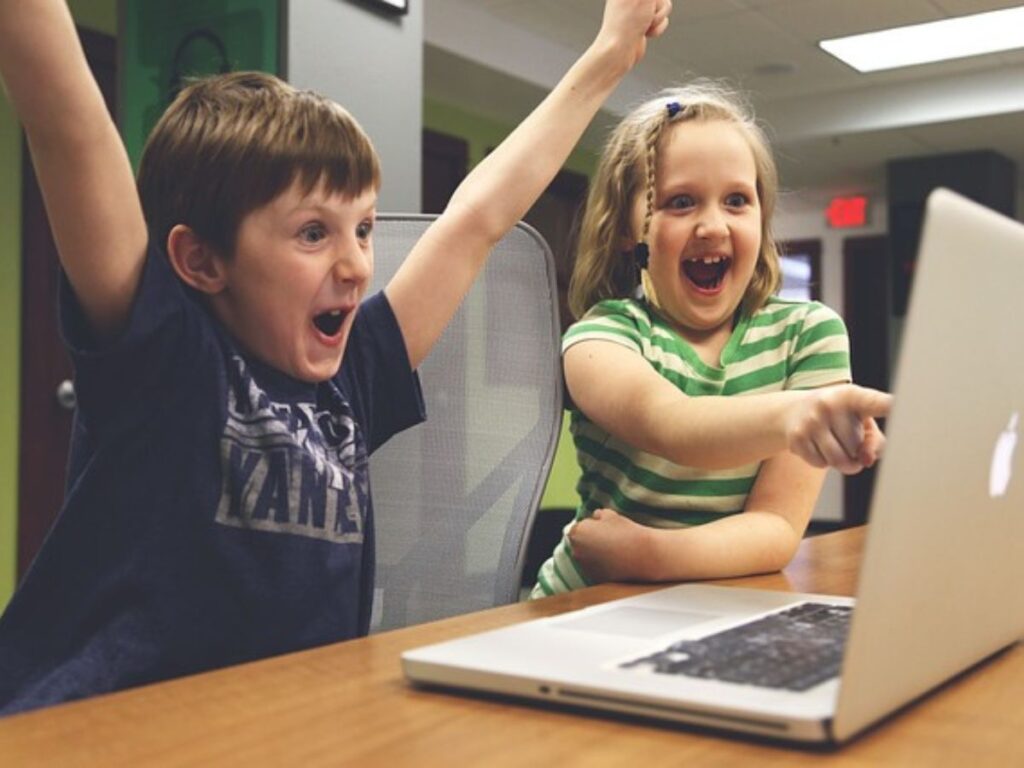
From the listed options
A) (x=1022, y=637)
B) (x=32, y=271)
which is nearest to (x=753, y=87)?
(x=32, y=271)

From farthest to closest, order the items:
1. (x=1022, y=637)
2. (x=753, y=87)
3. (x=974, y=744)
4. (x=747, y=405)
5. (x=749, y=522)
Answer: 1. (x=753, y=87)
2. (x=749, y=522)
3. (x=747, y=405)
4. (x=1022, y=637)
5. (x=974, y=744)

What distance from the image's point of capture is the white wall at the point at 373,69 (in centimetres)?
201

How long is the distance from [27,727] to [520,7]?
4545 mm

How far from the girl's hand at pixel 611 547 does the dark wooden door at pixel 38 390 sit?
2.97 m

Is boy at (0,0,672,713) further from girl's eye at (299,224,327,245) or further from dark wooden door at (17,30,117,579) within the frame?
dark wooden door at (17,30,117,579)

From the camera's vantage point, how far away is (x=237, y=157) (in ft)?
3.04

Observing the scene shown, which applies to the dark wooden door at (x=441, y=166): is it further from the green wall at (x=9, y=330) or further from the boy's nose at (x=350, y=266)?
the boy's nose at (x=350, y=266)

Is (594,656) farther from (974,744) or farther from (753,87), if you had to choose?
(753,87)

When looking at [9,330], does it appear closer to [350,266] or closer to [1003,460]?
[350,266]

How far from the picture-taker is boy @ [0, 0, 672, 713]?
0.79 m

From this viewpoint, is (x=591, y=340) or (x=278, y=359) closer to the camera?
(x=278, y=359)

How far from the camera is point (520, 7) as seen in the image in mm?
4738

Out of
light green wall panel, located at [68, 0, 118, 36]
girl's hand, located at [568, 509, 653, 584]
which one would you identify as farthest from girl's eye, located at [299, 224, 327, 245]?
light green wall panel, located at [68, 0, 118, 36]

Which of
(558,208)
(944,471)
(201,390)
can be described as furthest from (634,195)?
(558,208)
